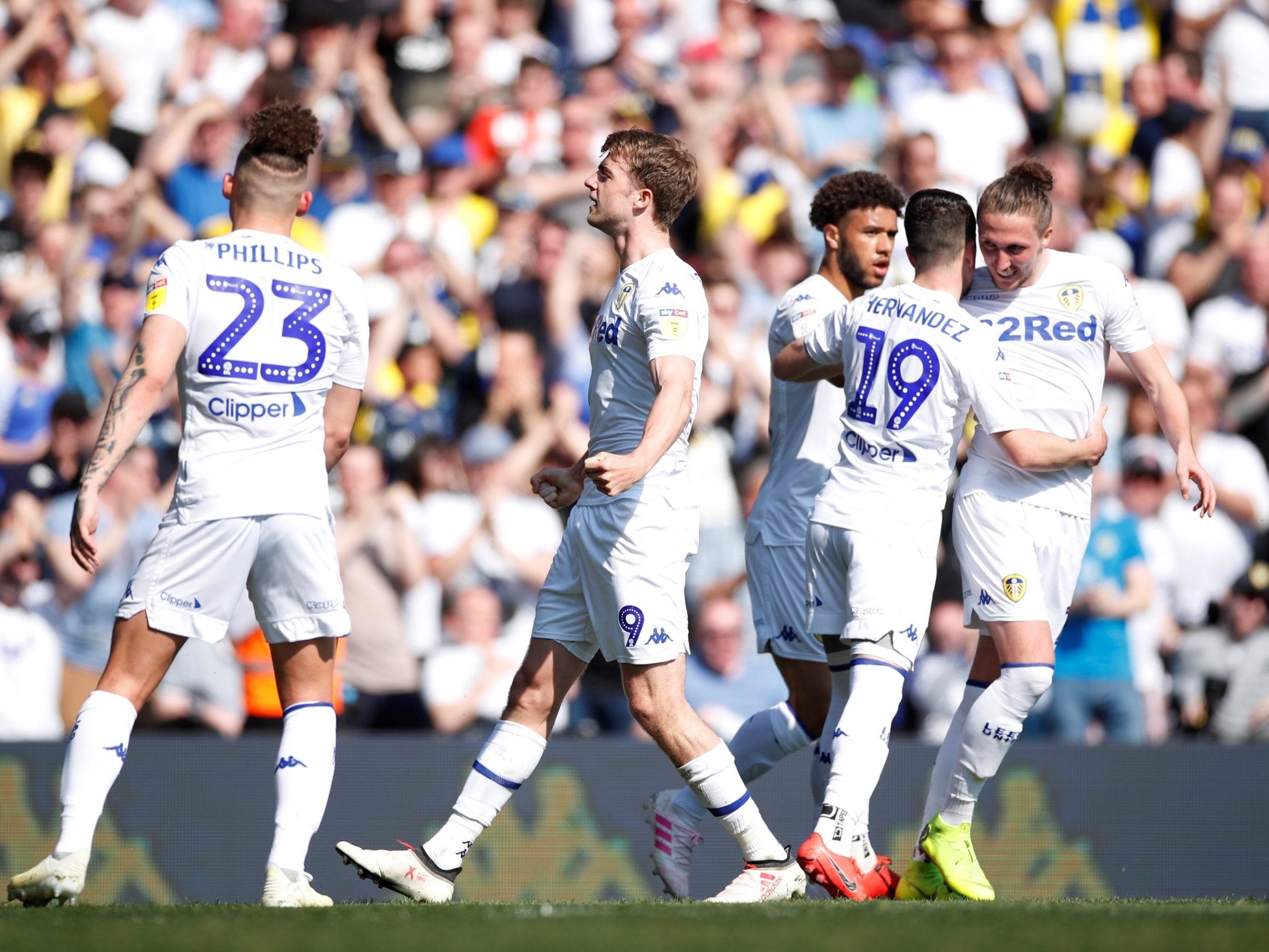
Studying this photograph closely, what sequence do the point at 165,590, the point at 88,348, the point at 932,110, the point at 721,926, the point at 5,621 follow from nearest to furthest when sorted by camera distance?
the point at 721,926, the point at 165,590, the point at 5,621, the point at 88,348, the point at 932,110

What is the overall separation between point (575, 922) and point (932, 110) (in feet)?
26.6

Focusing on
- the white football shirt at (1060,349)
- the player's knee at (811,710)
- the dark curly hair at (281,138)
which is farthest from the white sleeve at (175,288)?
the white football shirt at (1060,349)

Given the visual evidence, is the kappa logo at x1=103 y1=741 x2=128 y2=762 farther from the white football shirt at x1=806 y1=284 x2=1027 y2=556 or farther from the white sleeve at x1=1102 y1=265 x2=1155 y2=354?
the white sleeve at x1=1102 y1=265 x2=1155 y2=354

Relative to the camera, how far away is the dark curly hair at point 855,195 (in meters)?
6.60

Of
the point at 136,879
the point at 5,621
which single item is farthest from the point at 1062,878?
the point at 5,621

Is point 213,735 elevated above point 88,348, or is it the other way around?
point 88,348

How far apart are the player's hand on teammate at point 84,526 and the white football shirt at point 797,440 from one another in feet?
9.16

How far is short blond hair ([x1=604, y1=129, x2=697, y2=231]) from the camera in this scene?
5.58m

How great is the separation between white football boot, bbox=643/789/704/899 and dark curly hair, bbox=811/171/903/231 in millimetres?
2550

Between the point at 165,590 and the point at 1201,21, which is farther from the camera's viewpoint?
the point at 1201,21

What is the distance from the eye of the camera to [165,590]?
510cm

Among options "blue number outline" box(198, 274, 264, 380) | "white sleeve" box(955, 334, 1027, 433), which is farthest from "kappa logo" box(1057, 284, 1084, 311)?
"blue number outline" box(198, 274, 264, 380)

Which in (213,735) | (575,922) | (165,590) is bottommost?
(213,735)

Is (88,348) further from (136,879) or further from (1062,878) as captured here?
(1062,878)
